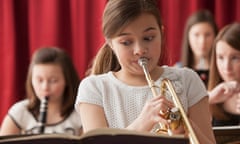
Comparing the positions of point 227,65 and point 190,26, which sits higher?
point 190,26

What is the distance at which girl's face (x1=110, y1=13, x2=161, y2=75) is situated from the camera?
4.21 feet

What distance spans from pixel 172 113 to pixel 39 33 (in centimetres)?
178

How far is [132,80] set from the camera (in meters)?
1.39

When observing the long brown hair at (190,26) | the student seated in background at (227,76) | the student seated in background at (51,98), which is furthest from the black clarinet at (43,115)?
the long brown hair at (190,26)

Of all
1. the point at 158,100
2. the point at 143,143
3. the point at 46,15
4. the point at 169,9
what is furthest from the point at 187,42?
the point at 143,143

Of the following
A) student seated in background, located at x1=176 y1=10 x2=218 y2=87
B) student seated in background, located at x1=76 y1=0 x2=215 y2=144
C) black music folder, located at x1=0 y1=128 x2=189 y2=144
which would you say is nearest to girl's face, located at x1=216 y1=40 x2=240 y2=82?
student seated in background, located at x1=176 y1=10 x2=218 y2=87

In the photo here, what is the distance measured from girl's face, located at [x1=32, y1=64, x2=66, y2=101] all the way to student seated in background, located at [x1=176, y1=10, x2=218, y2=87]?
2.59ft

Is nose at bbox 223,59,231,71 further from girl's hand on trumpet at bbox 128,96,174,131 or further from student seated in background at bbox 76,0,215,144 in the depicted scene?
girl's hand on trumpet at bbox 128,96,174,131

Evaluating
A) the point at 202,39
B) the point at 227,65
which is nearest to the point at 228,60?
the point at 227,65

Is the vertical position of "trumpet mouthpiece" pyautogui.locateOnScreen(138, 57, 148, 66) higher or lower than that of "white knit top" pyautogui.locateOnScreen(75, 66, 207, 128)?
higher

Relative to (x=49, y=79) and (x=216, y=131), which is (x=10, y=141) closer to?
(x=216, y=131)

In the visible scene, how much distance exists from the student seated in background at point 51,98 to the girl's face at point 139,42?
0.93 metres

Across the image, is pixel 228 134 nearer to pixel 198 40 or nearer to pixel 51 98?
pixel 51 98

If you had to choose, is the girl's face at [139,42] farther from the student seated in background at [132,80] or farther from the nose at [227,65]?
the nose at [227,65]
